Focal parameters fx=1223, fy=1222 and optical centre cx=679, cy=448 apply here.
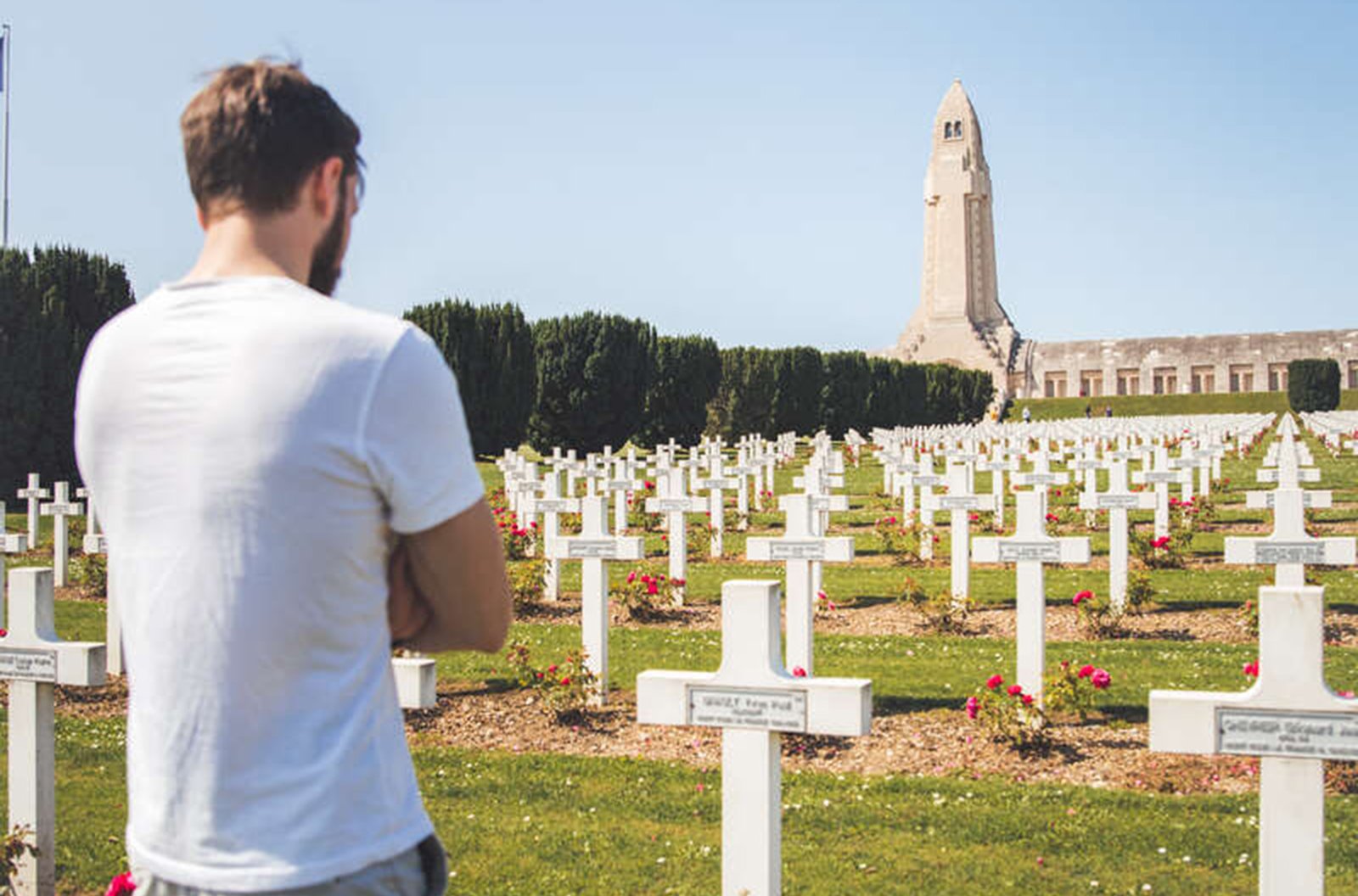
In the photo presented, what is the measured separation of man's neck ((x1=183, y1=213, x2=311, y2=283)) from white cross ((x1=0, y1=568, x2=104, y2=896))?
2.31m

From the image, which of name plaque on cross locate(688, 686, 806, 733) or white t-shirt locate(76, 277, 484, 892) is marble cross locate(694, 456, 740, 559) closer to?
name plaque on cross locate(688, 686, 806, 733)

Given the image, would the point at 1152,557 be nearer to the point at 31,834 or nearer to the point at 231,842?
the point at 31,834

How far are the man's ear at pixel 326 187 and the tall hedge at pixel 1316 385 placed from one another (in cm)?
5609

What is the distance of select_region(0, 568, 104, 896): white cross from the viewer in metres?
3.38

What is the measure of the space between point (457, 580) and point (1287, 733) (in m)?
2.12

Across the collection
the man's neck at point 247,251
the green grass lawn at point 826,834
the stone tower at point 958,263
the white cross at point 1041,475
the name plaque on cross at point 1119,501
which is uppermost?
the stone tower at point 958,263

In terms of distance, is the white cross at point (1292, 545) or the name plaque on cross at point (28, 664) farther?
the white cross at point (1292, 545)

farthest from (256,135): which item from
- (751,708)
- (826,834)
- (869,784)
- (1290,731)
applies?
(869,784)

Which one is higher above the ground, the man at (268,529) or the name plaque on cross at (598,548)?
the man at (268,529)

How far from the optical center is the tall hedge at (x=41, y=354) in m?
18.6

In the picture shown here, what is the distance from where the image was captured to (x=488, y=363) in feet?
96.3

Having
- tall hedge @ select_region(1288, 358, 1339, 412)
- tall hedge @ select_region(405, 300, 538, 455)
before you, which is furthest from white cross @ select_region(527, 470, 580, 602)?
tall hedge @ select_region(1288, 358, 1339, 412)

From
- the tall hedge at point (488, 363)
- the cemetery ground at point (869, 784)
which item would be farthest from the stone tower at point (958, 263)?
the cemetery ground at point (869, 784)

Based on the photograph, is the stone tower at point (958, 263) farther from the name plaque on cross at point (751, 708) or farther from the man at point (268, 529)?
the man at point (268, 529)
